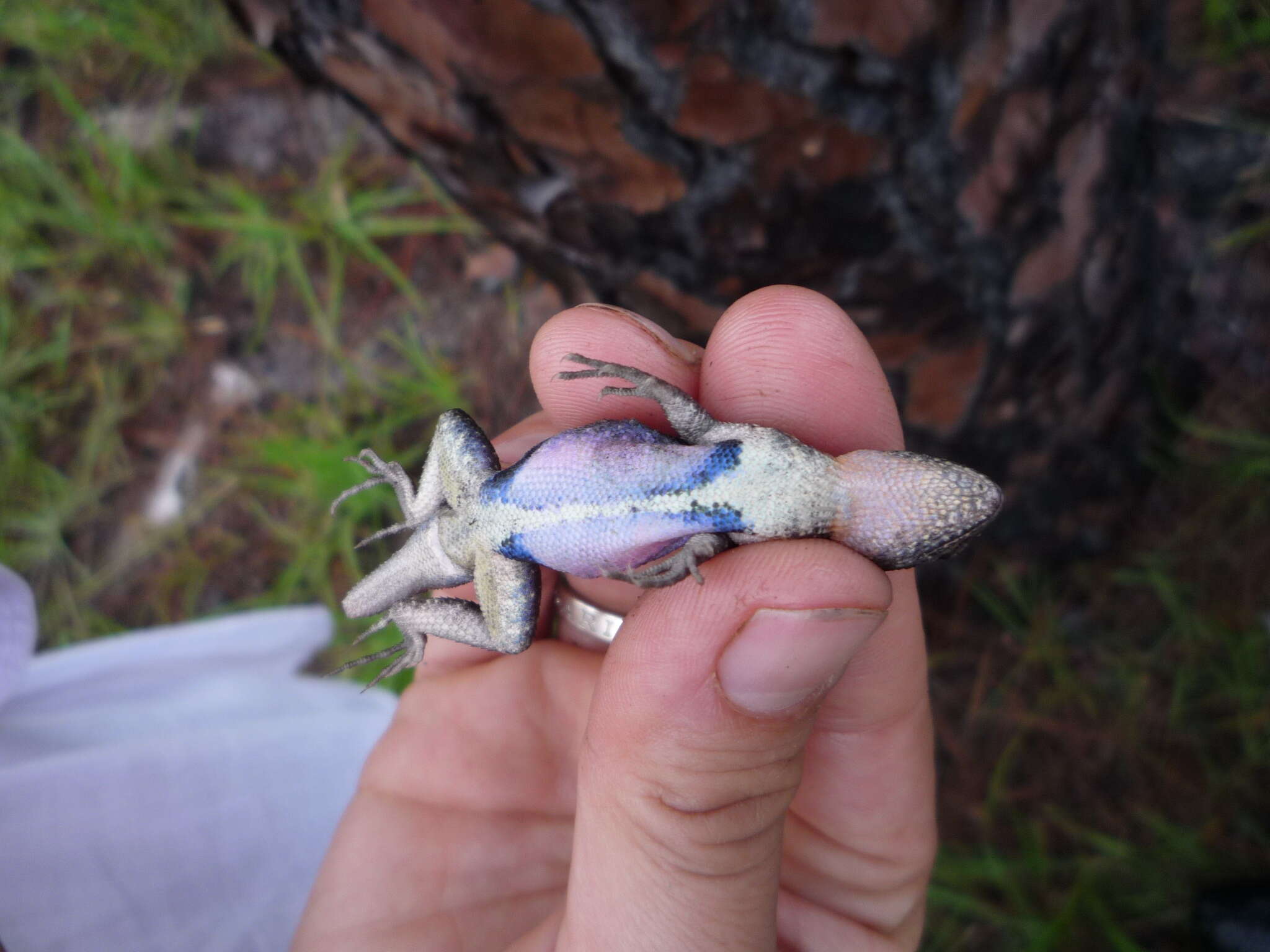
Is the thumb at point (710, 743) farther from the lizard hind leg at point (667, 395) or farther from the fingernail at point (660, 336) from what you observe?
the fingernail at point (660, 336)

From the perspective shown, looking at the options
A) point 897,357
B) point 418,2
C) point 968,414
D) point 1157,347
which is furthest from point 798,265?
point 1157,347

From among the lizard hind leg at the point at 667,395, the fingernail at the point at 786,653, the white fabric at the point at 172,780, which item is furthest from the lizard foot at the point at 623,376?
the white fabric at the point at 172,780

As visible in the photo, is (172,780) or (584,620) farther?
(172,780)

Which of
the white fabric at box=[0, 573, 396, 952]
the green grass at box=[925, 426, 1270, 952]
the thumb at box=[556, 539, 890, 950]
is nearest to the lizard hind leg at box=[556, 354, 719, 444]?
the thumb at box=[556, 539, 890, 950]

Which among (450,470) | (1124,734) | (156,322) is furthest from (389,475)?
(1124,734)

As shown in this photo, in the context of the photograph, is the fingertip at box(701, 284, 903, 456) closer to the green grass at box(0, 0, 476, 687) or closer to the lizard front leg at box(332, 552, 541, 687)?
the lizard front leg at box(332, 552, 541, 687)

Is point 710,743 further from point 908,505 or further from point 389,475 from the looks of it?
point 389,475
